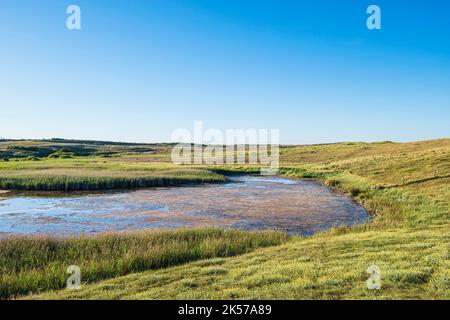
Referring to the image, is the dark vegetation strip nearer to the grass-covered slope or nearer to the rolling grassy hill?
the rolling grassy hill

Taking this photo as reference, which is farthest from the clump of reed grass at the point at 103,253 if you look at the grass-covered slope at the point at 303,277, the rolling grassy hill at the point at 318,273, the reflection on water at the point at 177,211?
the reflection on water at the point at 177,211

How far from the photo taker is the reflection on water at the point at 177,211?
25.3 m

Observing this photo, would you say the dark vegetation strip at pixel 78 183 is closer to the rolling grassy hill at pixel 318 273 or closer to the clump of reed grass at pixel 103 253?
the clump of reed grass at pixel 103 253

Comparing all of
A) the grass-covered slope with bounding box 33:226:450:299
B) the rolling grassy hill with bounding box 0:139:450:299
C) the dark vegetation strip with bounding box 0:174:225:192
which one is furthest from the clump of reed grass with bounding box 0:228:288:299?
the dark vegetation strip with bounding box 0:174:225:192

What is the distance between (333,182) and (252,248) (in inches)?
1401

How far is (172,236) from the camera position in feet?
60.3

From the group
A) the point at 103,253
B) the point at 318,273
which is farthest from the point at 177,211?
the point at 318,273

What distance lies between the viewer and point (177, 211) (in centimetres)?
3092

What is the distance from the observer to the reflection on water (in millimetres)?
25328

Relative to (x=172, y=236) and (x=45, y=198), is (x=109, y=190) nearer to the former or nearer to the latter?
(x=45, y=198)

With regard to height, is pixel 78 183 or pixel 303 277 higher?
pixel 303 277

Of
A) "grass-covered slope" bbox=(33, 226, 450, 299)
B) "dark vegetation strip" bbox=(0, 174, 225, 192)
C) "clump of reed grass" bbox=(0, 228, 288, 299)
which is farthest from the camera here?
"dark vegetation strip" bbox=(0, 174, 225, 192)

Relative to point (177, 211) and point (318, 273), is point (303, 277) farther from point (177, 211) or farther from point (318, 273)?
point (177, 211)
